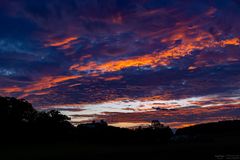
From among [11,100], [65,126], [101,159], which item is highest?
[11,100]

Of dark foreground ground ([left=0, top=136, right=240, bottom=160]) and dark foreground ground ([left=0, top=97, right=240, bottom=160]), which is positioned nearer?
dark foreground ground ([left=0, top=136, right=240, bottom=160])

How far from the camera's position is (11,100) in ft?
348

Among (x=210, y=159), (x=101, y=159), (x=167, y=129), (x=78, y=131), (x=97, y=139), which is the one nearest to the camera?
(x=210, y=159)

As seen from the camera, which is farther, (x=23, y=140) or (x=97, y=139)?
(x=97, y=139)

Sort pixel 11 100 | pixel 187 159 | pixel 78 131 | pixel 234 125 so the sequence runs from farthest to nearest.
Result: pixel 234 125 → pixel 78 131 → pixel 11 100 → pixel 187 159

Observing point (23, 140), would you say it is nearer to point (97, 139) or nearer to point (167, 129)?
point (97, 139)

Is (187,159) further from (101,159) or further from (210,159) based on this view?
(101,159)

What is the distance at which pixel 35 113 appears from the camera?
114 m

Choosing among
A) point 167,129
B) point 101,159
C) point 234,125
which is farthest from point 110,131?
point 101,159

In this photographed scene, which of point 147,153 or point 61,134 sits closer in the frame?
point 147,153

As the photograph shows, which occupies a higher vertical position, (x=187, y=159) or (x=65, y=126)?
(x=65, y=126)

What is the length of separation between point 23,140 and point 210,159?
78.5m

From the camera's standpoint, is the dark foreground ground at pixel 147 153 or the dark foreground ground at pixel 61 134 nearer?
the dark foreground ground at pixel 147 153

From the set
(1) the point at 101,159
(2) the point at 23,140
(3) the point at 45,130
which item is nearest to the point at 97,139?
(3) the point at 45,130
